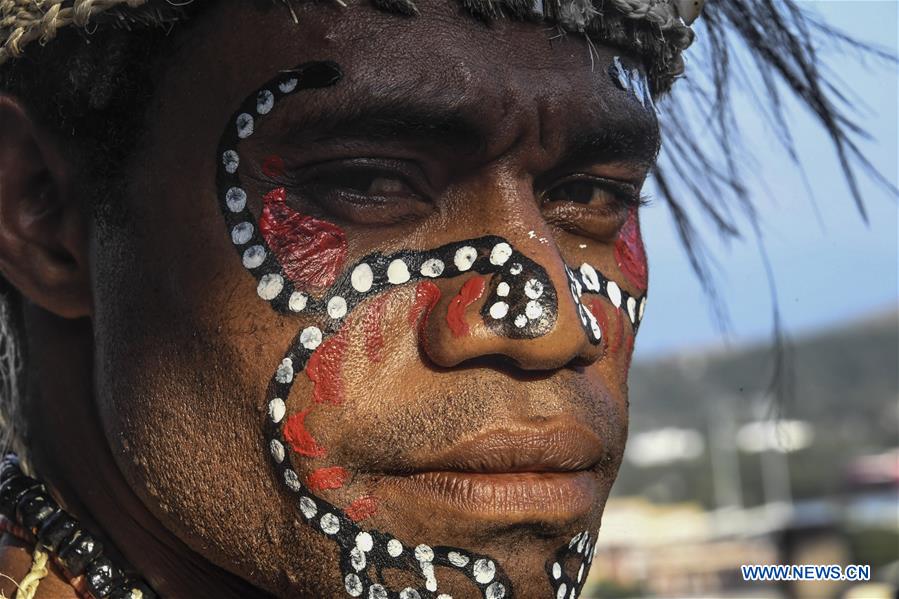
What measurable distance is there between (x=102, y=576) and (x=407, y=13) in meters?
1.32

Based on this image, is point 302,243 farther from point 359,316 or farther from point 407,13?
point 407,13

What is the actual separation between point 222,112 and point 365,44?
322 mm

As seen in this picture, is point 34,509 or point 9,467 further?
point 9,467

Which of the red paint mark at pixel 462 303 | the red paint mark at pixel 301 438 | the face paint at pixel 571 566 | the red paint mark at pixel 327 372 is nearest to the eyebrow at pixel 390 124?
the red paint mark at pixel 462 303

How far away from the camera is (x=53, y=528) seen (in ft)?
8.64

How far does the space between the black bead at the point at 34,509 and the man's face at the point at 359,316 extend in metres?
0.28

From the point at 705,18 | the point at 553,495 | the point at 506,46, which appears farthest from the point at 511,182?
the point at 705,18

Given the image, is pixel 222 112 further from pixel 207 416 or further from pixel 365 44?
pixel 207 416

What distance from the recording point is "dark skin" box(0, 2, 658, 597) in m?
2.35

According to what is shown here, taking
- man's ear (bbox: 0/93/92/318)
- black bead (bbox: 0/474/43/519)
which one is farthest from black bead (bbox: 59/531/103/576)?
man's ear (bbox: 0/93/92/318)

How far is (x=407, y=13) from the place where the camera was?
2465 millimetres

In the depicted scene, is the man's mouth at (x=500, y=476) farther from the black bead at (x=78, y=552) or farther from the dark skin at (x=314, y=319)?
the black bead at (x=78, y=552)

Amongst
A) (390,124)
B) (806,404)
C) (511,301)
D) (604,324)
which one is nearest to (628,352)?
(604,324)

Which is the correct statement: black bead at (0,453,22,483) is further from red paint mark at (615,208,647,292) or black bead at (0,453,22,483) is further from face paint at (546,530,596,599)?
red paint mark at (615,208,647,292)
